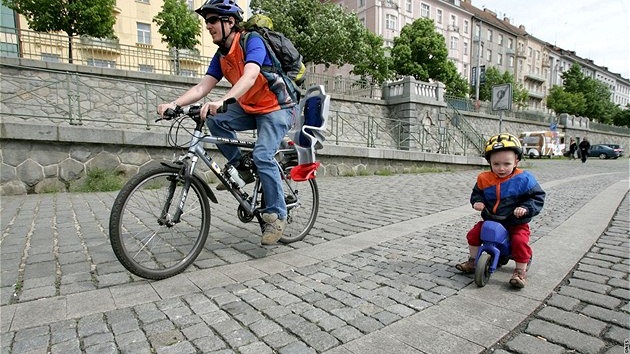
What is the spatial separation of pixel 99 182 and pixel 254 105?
5.62 m

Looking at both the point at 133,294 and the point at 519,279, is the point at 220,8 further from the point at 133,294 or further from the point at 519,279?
the point at 519,279

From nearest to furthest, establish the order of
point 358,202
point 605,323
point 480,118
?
point 605,323 → point 358,202 → point 480,118

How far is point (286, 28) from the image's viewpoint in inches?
1035

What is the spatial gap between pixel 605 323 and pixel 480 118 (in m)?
30.1

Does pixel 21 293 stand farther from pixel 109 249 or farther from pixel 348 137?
pixel 348 137

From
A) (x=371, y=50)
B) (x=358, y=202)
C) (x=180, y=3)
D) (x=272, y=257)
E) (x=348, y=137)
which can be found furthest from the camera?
(x=371, y=50)

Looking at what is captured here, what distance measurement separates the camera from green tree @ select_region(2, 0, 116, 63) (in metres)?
18.5

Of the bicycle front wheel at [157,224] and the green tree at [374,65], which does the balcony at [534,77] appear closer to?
the green tree at [374,65]

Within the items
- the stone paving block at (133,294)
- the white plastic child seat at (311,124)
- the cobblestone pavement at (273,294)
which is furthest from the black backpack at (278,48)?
the stone paving block at (133,294)

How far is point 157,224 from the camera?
9.53 feet

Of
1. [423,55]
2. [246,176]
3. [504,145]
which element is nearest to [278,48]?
[246,176]

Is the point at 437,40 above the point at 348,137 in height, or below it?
above

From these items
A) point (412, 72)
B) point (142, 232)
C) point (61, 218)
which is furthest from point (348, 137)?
point (412, 72)

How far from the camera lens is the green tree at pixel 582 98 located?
56031 millimetres
